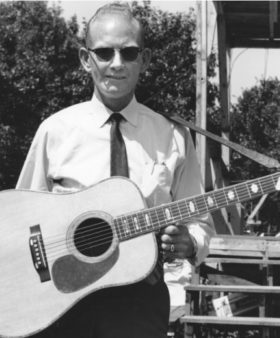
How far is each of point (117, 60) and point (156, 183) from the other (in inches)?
18.4

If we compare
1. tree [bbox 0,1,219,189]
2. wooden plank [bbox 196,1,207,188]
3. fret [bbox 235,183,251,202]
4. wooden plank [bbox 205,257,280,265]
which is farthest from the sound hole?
tree [bbox 0,1,219,189]

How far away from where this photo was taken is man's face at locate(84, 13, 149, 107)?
270 cm

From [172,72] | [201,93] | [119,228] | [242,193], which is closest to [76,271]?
[119,228]

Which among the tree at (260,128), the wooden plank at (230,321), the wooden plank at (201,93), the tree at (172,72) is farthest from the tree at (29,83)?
the wooden plank at (230,321)

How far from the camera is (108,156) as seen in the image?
2680 millimetres

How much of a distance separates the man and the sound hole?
0.51ft

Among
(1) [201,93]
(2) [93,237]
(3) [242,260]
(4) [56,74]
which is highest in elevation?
(4) [56,74]

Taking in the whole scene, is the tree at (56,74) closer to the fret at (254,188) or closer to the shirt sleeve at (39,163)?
the shirt sleeve at (39,163)

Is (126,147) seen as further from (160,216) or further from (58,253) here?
(58,253)

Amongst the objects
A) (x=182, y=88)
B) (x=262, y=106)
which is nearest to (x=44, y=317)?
(x=182, y=88)

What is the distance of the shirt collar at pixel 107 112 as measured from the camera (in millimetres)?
2782

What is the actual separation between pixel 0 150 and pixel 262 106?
30.5ft

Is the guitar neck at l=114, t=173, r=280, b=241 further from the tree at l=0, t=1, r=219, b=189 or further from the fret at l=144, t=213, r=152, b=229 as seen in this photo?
the tree at l=0, t=1, r=219, b=189

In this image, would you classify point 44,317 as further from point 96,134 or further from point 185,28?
point 185,28
